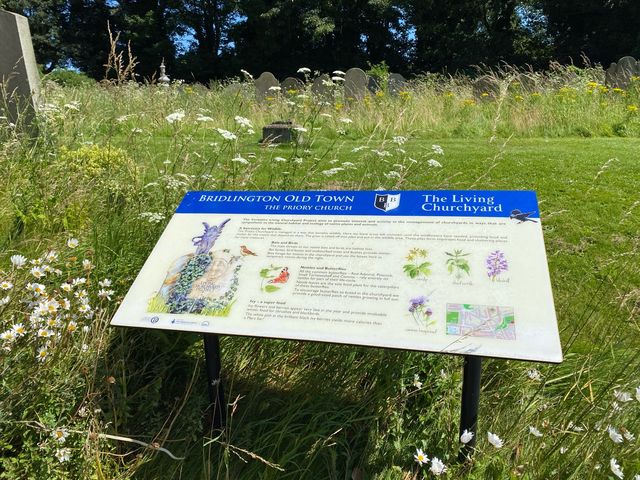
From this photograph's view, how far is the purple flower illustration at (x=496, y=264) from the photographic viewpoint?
162 centimetres

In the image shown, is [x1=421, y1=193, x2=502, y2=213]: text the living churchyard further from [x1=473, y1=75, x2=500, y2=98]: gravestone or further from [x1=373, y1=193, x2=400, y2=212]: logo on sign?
[x1=473, y1=75, x2=500, y2=98]: gravestone

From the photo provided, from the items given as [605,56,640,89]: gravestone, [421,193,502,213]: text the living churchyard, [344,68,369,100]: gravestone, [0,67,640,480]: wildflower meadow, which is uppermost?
[421,193,502,213]: text the living churchyard

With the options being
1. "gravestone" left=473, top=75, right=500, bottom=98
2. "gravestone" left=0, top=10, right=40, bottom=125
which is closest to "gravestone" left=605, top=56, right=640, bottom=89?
"gravestone" left=473, top=75, right=500, bottom=98

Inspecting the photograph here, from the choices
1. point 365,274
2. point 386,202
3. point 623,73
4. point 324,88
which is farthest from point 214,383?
point 623,73

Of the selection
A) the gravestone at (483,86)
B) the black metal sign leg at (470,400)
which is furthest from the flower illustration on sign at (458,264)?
the gravestone at (483,86)

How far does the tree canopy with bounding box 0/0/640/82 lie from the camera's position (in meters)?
24.9

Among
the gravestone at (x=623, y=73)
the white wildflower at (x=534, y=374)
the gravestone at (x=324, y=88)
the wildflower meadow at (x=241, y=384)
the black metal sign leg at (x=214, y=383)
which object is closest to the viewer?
the wildflower meadow at (x=241, y=384)

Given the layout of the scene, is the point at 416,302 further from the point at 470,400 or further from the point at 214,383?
the point at 214,383

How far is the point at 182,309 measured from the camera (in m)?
1.74

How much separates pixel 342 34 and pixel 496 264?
96.4ft

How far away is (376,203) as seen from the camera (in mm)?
1952

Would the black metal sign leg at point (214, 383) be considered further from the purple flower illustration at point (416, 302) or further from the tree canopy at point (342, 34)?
the tree canopy at point (342, 34)

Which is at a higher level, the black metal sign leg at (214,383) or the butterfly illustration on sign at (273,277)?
the butterfly illustration on sign at (273,277)

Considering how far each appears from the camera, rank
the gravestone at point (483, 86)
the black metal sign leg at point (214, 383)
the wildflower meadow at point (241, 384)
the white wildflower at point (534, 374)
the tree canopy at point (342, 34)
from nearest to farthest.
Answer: the wildflower meadow at point (241, 384) < the black metal sign leg at point (214, 383) < the white wildflower at point (534, 374) < the gravestone at point (483, 86) < the tree canopy at point (342, 34)
